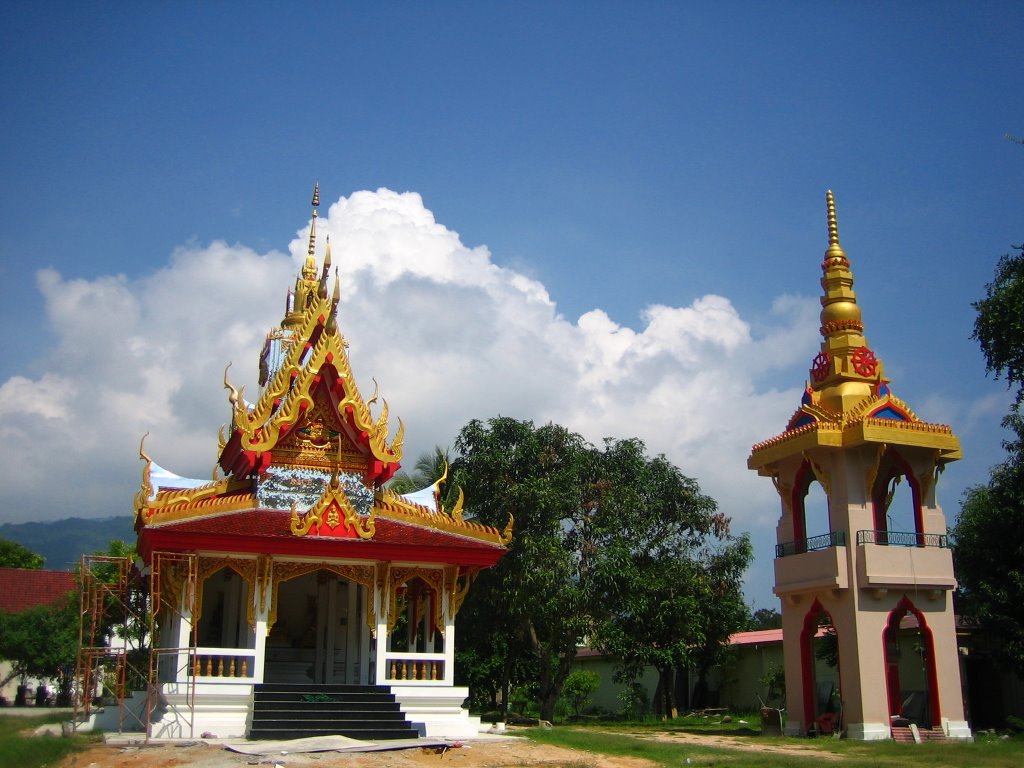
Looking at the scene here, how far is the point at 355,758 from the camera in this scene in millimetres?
12445

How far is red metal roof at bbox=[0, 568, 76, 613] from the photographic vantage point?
38.9 m

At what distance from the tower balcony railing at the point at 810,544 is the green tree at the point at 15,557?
40.3 m

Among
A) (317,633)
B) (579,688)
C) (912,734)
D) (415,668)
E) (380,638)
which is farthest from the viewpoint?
(579,688)

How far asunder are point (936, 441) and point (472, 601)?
39.6ft

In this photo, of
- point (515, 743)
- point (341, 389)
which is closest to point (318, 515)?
point (341, 389)

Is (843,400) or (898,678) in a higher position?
(843,400)

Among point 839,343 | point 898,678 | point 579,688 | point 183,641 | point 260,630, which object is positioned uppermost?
point 839,343

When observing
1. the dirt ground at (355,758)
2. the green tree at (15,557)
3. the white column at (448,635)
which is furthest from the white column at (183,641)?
the green tree at (15,557)

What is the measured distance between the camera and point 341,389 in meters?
18.6

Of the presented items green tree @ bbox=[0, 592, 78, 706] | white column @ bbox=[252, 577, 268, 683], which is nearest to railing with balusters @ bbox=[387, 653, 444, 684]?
white column @ bbox=[252, 577, 268, 683]

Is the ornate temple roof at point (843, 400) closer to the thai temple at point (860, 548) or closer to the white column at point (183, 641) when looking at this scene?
the thai temple at point (860, 548)

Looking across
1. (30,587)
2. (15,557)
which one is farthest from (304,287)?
(15,557)

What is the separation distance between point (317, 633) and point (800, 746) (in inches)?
352

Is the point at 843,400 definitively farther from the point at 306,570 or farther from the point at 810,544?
the point at 306,570
